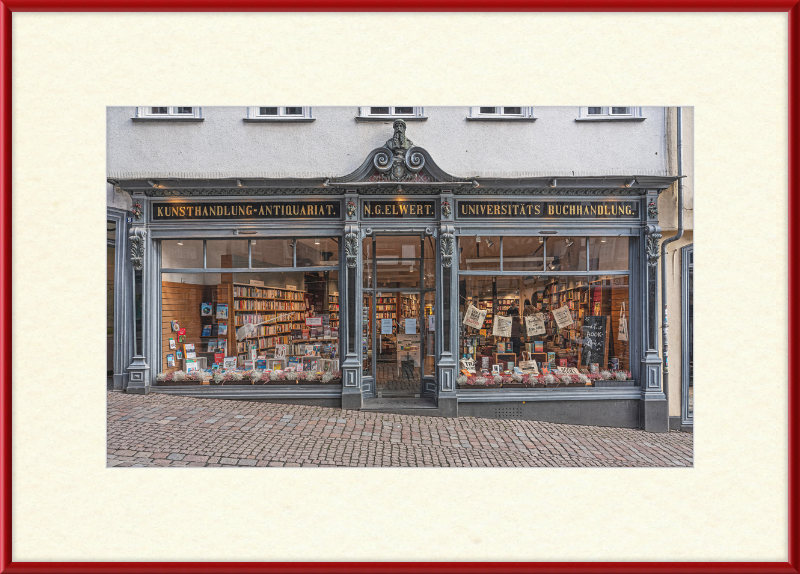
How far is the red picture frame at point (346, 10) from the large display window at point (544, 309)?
4.65m

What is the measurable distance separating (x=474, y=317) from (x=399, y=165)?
3.07m

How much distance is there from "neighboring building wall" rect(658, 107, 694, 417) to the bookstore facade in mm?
299

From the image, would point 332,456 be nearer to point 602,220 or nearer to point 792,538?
point 792,538

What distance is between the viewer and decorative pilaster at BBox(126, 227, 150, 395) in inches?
277

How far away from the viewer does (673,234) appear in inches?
277

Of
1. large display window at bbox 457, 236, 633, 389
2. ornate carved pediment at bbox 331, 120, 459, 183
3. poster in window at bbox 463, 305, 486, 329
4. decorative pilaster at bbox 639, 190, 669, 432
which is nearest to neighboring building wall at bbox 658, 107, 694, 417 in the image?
decorative pilaster at bbox 639, 190, 669, 432

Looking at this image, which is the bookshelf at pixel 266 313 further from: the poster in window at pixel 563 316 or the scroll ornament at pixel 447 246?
the poster in window at pixel 563 316

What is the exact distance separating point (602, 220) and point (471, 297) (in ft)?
8.92

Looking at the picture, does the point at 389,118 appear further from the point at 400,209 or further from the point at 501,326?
the point at 501,326

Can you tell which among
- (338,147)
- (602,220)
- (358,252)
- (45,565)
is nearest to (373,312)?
(358,252)

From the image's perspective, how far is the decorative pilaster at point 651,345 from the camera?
22.3 ft

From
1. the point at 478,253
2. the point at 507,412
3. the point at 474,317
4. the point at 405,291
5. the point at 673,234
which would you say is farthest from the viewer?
the point at 405,291

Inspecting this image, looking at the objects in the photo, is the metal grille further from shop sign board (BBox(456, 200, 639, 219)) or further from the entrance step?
shop sign board (BBox(456, 200, 639, 219))

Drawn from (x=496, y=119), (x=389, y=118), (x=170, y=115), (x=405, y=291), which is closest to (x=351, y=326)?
(x=405, y=291)
